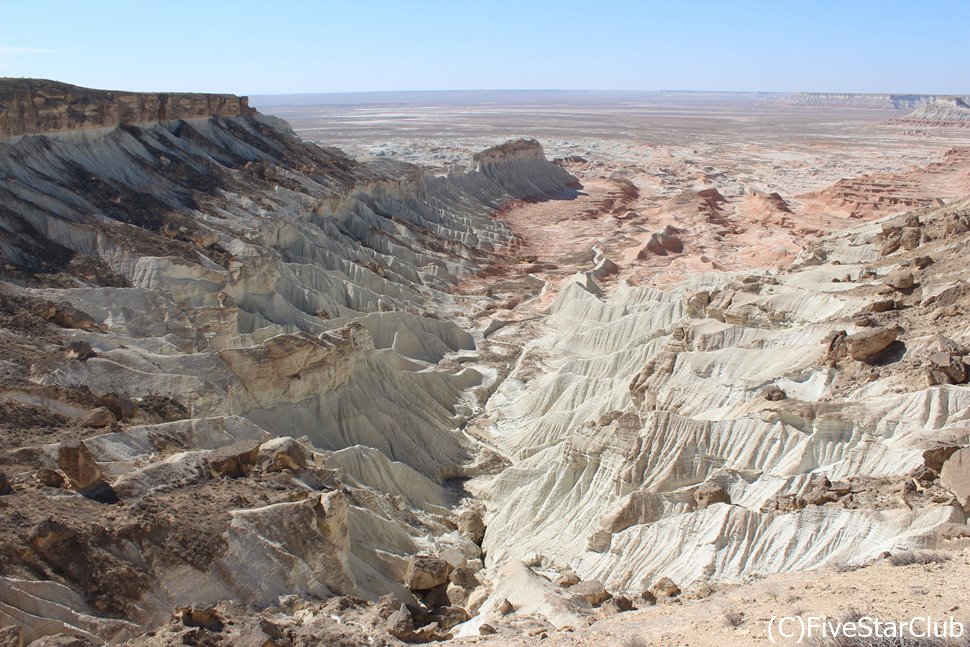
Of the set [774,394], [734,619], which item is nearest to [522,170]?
[774,394]

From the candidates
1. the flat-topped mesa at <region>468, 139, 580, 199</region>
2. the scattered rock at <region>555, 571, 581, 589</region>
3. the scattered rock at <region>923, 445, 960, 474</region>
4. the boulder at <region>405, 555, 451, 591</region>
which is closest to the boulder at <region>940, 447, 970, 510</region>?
the scattered rock at <region>923, 445, 960, 474</region>

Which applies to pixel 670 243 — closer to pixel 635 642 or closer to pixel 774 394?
pixel 774 394

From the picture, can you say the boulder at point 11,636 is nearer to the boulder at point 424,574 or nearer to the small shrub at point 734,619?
the boulder at point 424,574

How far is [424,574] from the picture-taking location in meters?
15.6

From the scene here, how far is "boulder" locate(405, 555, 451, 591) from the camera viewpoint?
1555 cm

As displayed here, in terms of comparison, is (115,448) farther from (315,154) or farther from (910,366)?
(315,154)

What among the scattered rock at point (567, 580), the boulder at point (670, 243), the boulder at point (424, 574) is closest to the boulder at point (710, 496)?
the scattered rock at point (567, 580)

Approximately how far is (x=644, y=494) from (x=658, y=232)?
44.4 meters

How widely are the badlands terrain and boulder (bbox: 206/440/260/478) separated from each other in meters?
0.05

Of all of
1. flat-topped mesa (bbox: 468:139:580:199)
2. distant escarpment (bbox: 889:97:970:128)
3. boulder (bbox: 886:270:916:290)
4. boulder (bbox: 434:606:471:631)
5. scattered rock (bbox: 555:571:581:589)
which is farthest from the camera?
distant escarpment (bbox: 889:97:970:128)

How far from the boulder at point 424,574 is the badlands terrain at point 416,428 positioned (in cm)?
5

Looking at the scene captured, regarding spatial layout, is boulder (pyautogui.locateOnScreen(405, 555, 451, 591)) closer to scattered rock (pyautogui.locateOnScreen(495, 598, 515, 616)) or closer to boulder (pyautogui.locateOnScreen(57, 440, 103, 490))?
scattered rock (pyautogui.locateOnScreen(495, 598, 515, 616))

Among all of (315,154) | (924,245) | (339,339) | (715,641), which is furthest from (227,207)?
(715,641)

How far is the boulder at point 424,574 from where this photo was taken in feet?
51.0
